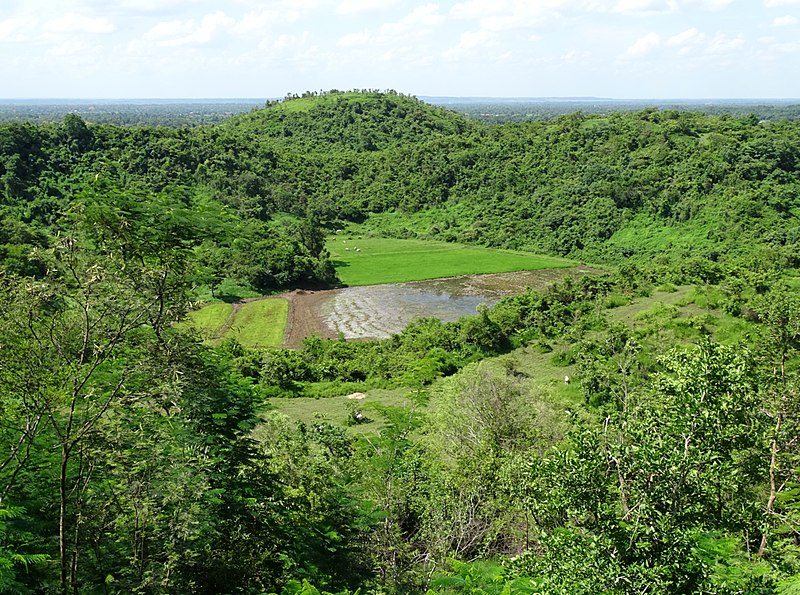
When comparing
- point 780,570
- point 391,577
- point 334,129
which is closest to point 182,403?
point 391,577

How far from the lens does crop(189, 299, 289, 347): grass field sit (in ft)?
166

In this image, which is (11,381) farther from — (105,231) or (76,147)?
(76,147)

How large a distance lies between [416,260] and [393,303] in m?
18.3

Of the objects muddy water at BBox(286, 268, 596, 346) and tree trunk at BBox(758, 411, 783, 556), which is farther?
muddy water at BBox(286, 268, 596, 346)

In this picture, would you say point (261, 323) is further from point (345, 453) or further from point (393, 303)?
point (345, 453)

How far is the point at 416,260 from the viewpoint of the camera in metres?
79.4

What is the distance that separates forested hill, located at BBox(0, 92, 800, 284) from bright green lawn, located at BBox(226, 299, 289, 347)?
30.3 feet

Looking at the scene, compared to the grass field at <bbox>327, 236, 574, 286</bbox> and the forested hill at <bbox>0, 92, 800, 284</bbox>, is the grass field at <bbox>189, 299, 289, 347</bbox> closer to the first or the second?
the forested hill at <bbox>0, 92, 800, 284</bbox>

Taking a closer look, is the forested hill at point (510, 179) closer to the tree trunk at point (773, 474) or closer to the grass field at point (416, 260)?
the grass field at point (416, 260)

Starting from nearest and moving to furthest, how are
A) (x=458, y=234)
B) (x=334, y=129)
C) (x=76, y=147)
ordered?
1. (x=76, y=147)
2. (x=458, y=234)
3. (x=334, y=129)

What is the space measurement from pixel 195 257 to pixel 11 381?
14.2 feet

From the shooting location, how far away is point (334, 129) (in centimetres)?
14538

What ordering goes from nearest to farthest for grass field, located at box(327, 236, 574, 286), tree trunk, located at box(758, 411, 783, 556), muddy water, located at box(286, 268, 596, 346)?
tree trunk, located at box(758, 411, 783, 556)
muddy water, located at box(286, 268, 596, 346)
grass field, located at box(327, 236, 574, 286)

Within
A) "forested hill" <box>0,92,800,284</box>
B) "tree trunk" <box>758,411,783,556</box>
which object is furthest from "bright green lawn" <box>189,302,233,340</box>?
"tree trunk" <box>758,411,783,556</box>
